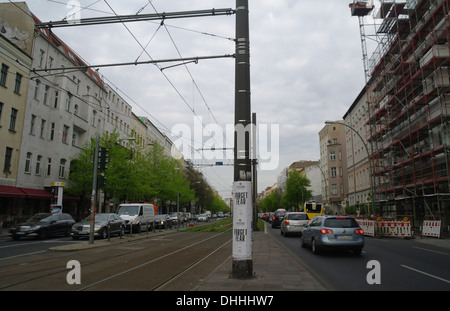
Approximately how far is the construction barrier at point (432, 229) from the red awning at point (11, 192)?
29167 mm

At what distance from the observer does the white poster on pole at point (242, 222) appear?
7.29m

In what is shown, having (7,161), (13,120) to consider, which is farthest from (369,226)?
(13,120)

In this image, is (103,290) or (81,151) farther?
(81,151)

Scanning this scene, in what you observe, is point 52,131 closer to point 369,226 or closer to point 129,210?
point 129,210

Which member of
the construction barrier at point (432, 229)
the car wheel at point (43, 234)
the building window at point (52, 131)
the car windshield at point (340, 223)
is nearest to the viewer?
the car windshield at point (340, 223)

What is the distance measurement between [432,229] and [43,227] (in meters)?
23.6

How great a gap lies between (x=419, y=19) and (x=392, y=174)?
47.1ft

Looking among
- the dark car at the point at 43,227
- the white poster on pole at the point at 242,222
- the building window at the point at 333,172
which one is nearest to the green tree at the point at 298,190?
the building window at the point at 333,172

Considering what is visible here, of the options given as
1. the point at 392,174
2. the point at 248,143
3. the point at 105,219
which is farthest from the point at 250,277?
the point at 392,174

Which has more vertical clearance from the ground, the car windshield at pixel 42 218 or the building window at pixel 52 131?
the building window at pixel 52 131

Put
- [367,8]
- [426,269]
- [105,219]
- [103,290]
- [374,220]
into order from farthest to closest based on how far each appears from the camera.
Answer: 1. [367,8]
2. [374,220]
3. [105,219]
4. [426,269]
5. [103,290]

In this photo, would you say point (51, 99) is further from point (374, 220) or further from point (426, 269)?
point (426, 269)

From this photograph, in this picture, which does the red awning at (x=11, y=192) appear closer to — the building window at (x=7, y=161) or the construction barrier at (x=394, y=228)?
the building window at (x=7, y=161)
